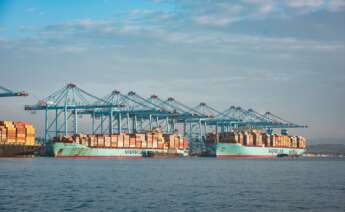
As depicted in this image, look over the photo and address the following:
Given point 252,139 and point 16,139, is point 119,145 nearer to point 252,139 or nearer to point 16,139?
point 16,139

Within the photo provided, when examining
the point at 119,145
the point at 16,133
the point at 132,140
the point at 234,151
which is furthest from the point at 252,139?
the point at 16,133

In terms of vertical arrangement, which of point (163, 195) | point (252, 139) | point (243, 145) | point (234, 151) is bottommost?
point (163, 195)

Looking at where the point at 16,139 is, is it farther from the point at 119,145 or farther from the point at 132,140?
the point at 132,140

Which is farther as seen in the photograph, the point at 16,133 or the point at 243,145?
the point at 243,145

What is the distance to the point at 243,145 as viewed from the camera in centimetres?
13912

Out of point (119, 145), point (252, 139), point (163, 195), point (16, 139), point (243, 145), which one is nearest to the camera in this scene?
point (163, 195)

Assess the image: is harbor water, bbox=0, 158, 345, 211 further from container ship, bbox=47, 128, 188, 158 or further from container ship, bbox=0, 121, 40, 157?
container ship, bbox=47, 128, 188, 158

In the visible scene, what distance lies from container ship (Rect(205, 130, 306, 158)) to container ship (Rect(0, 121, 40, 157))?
2068 inches

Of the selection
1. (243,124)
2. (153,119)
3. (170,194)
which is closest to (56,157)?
(153,119)

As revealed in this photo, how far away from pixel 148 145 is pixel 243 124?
1709 inches

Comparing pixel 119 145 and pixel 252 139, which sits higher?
pixel 252 139

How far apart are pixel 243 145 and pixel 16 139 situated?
205 ft

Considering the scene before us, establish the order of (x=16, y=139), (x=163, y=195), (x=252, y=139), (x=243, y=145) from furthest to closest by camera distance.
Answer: (x=252, y=139) < (x=243, y=145) < (x=16, y=139) < (x=163, y=195)

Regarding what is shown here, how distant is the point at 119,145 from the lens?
120m
